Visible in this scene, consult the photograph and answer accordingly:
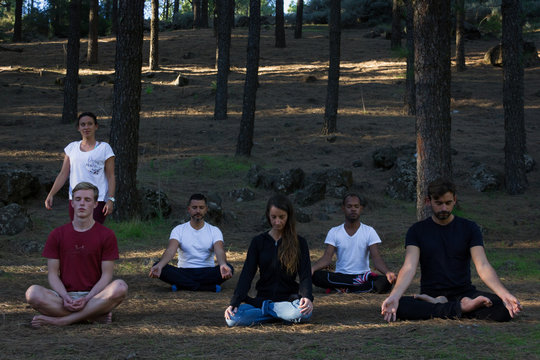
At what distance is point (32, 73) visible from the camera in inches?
1157

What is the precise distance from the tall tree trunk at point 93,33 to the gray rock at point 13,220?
19.6m

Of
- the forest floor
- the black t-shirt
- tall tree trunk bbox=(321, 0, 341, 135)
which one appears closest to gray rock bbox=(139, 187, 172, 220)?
the forest floor

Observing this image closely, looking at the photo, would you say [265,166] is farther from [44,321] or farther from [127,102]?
[44,321]

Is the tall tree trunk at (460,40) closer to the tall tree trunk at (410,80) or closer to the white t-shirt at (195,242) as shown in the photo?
the tall tree trunk at (410,80)

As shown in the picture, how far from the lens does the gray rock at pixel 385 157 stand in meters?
16.6

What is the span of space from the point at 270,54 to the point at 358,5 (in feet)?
41.0

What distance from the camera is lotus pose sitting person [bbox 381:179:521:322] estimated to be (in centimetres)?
547

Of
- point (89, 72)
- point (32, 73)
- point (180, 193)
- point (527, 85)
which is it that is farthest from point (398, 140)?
point (32, 73)

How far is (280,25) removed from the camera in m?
32.7

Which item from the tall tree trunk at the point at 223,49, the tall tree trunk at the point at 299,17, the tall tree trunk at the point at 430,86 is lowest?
the tall tree trunk at the point at 430,86

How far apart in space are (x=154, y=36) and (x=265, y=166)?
12916 millimetres

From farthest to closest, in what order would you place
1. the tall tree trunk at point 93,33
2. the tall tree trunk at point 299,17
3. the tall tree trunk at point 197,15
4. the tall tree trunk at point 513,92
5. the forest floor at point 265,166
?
the tall tree trunk at point 197,15 < the tall tree trunk at point 299,17 < the tall tree trunk at point 93,33 < the tall tree trunk at point 513,92 < the forest floor at point 265,166

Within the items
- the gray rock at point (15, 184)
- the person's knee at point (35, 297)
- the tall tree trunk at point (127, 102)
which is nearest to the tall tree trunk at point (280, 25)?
the tall tree trunk at point (127, 102)

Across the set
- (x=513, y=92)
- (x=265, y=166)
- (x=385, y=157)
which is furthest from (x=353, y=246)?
(x=265, y=166)
